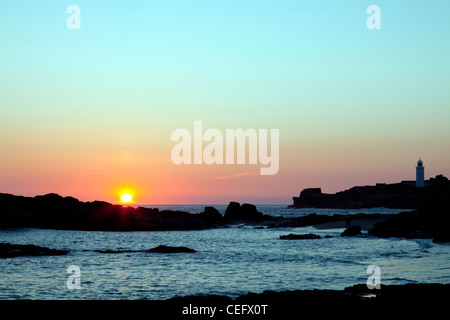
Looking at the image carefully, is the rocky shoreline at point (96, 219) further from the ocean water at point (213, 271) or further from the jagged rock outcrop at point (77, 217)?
the ocean water at point (213, 271)

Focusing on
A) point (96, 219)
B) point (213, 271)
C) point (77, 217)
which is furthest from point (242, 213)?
point (213, 271)

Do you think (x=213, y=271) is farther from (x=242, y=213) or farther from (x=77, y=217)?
(x=242, y=213)

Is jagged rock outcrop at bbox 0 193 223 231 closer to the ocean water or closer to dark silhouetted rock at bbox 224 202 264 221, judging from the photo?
dark silhouetted rock at bbox 224 202 264 221

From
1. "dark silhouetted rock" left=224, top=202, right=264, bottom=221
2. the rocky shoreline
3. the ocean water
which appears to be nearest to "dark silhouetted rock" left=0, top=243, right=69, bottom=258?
the ocean water

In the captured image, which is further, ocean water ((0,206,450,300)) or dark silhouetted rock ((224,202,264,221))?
dark silhouetted rock ((224,202,264,221))

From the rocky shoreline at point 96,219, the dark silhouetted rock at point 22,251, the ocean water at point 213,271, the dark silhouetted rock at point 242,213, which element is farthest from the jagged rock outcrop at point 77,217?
the dark silhouetted rock at point 22,251

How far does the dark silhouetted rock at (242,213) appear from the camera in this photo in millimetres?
156875

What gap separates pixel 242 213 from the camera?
6289 inches

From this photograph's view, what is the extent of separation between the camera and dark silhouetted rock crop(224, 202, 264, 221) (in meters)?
157

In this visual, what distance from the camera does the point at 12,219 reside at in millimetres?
119188

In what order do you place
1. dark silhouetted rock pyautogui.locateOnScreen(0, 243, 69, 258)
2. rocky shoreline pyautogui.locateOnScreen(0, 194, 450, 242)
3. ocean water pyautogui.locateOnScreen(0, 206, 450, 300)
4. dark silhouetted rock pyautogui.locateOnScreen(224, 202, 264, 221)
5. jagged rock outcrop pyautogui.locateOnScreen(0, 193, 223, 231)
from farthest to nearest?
dark silhouetted rock pyautogui.locateOnScreen(224, 202, 264, 221) → jagged rock outcrop pyautogui.locateOnScreen(0, 193, 223, 231) → rocky shoreline pyautogui.locateOnScreen(0, 194, 450, 242) → dark silhouetted rock pyautogui.locateOnScreen(0, 243, 69, 258) → ocean water pyautogui.locateOnScreen(0, 206, 450, 300)
